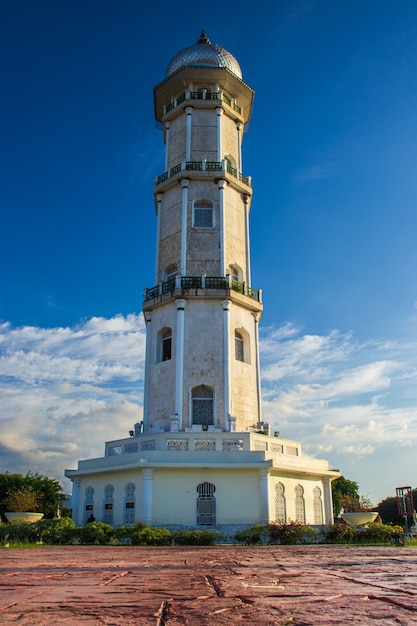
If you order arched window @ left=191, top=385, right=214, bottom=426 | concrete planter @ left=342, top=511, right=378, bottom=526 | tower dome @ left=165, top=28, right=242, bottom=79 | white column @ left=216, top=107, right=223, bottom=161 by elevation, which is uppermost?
tower dome @ left=165, top=28, right=242, bottom=79

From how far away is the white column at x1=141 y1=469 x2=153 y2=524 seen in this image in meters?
22.8

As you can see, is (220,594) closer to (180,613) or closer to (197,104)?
(180,613)

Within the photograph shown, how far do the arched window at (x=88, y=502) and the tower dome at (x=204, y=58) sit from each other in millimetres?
25926

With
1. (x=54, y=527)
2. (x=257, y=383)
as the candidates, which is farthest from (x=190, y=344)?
(x=54, y=527)

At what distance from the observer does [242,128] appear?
3675 cm

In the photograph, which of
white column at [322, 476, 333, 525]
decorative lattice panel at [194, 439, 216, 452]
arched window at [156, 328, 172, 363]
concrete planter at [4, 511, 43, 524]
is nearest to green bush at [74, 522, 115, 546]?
concrete planter at [4, 511, 43, 524]

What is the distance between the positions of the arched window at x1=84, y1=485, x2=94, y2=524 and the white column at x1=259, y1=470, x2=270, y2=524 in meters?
8.09

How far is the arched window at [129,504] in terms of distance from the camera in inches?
928

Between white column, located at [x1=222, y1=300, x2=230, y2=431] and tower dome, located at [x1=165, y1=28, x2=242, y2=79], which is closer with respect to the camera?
white column, located at [x1=222, y1=300, x2=230, y2=431]

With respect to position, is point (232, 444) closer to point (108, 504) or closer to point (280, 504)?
point (280, 504)

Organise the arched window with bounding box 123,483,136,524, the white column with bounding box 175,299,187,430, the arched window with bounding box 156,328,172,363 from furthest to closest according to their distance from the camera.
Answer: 1. the arched window with bounding box 156,328,172,363
2. the white column with bounding box 175,299,187,430
3. the arched window with bounding box 123,483,136,524

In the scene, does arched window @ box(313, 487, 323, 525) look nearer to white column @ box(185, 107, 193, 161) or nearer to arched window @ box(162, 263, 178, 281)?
arched window @ box(162, 263, 178, 281)

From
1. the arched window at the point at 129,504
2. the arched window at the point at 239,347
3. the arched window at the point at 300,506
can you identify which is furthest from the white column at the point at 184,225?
the arched window at the point at 300,506

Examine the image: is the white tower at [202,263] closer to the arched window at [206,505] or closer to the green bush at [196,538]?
the arched window at [206,505]
